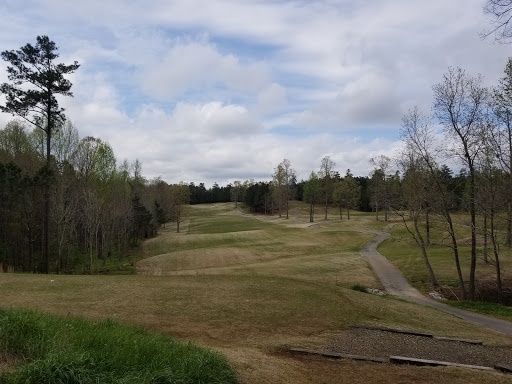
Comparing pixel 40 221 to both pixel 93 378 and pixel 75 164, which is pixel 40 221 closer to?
pixel 75 164

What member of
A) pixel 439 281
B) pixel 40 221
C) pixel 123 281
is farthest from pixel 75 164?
pixel 439 281

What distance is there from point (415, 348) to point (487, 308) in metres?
15.7

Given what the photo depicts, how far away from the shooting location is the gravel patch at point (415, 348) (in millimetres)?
9664

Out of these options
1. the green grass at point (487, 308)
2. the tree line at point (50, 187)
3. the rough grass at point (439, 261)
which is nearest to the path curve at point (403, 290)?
the green grass at point (487, 308)

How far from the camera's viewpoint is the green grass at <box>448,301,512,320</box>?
21.3 m

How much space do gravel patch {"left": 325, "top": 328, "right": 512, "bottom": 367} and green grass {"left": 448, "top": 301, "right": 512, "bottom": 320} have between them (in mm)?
11065

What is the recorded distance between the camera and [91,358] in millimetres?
4699

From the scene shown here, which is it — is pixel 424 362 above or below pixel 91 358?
below

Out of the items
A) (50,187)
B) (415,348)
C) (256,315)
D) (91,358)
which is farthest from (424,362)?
(50,187)

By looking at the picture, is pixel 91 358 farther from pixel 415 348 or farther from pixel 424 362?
pixel 415 348

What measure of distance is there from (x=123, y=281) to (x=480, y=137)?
72.4 feet

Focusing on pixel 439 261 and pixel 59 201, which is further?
pixel 439 261

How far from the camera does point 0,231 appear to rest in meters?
33.5

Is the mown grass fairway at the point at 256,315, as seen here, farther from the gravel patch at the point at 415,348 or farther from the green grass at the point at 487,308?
the green grass at the point at 487,308
